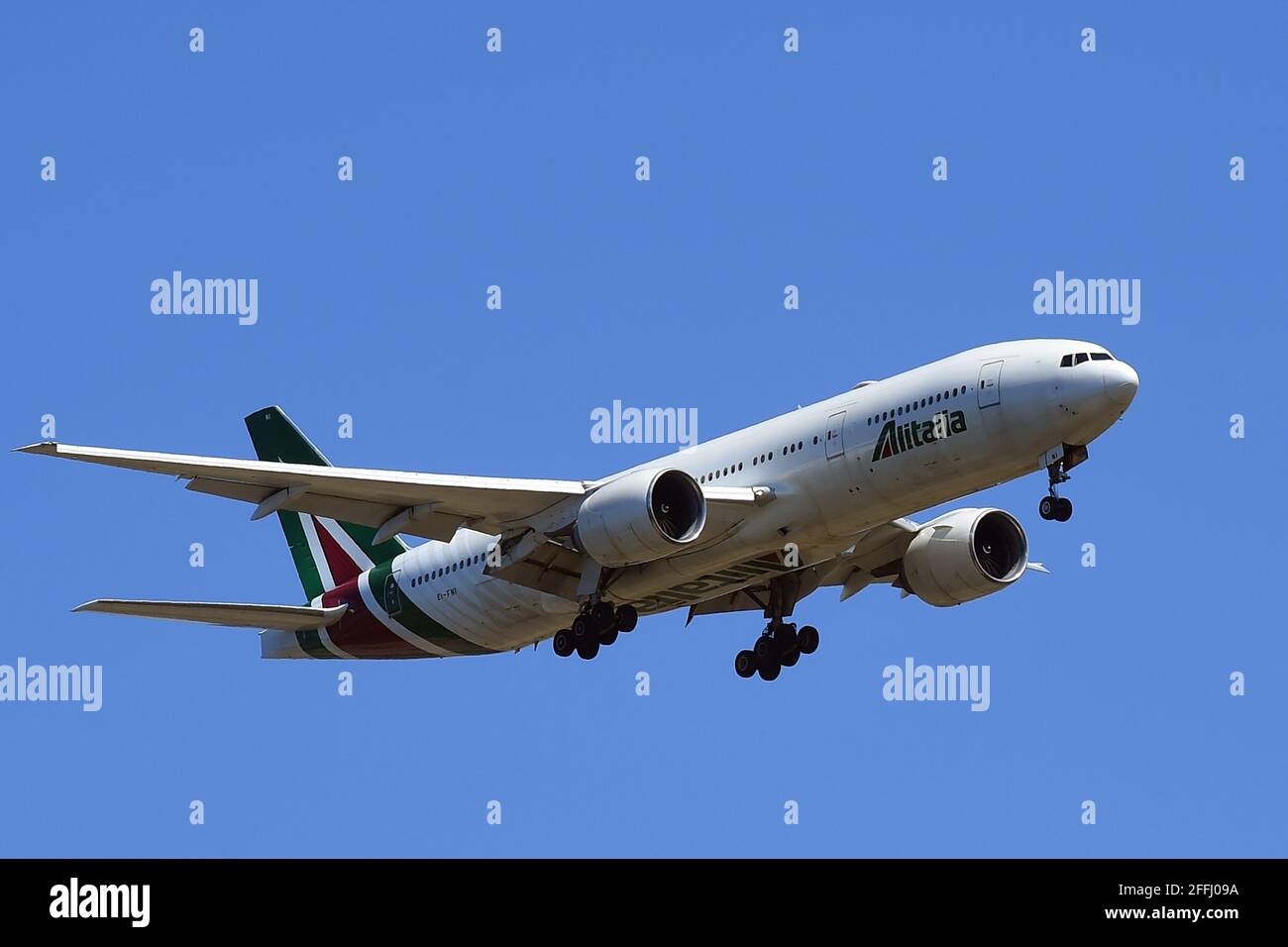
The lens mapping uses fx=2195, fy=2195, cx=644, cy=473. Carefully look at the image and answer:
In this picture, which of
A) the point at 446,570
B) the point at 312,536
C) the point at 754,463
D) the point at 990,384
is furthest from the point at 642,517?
the point at 312,536

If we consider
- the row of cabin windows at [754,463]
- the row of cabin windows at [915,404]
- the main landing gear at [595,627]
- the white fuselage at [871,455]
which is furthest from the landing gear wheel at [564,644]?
the row of cabin windows at [915,404]

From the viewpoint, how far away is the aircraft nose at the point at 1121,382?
3962 centimetres

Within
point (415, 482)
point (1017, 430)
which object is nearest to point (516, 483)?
point (415, 482)

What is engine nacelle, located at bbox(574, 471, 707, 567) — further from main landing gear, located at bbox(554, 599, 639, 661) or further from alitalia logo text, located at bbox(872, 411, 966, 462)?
alitalia logo text, located at bbox(872, 411, 966, 462)

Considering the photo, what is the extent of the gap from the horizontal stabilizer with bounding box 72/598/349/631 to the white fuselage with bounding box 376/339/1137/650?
4840 millimetres

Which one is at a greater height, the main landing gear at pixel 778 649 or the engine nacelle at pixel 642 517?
the engine nacelle at pixel 642 517

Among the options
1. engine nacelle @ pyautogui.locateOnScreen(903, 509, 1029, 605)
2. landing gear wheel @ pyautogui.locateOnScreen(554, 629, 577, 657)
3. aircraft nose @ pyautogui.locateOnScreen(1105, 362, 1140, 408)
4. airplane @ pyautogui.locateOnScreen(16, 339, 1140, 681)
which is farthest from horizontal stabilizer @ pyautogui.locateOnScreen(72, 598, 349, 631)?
aircraft nose @ pyautogui.locateOnScreen(1105, 362, 1140, 408)

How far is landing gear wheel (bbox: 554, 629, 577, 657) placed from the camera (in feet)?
148

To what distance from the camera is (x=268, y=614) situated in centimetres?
4956

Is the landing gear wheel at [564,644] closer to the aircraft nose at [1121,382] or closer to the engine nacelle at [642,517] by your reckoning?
the engine nacelle at [642,517]

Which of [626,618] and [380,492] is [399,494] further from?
[626,618]

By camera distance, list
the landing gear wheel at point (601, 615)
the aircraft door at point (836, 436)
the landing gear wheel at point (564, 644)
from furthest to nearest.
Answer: the landing gear wheel at point (564, 644)
the landing gear wheel at point (601, 615)
the aircraft door at point (836, 436)

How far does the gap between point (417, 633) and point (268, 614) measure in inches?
137

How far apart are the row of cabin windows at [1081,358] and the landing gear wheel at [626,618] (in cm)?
1059
